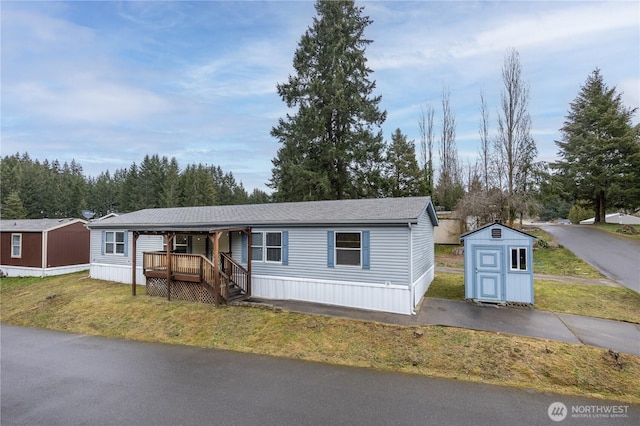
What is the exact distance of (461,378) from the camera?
615 centimetres

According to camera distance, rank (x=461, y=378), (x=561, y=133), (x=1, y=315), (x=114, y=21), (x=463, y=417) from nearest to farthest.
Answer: (x=463, y=417)
(x=461, y=378)
(x=1, y=315)
(x=114, y=21)
(x=561, y=133)

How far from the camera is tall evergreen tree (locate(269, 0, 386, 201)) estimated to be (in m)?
25.2

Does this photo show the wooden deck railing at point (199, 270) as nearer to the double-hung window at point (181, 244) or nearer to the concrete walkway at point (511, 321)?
the double-hung window at point (181, 244)

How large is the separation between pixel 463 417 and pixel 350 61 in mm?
26032

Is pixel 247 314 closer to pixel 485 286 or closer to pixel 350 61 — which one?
pixel 485 286

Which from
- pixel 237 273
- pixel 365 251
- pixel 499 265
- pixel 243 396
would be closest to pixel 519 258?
pixel 499 265

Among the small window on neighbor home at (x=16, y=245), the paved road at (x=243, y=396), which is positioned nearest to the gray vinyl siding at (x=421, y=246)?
the paved road at (x=243, y=396)

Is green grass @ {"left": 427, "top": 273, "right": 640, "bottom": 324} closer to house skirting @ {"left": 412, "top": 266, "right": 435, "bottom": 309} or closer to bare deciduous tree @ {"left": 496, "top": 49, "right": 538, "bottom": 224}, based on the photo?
house skirting @ {"left": 412, "top": 266, "right": 435, "bottom": 309}

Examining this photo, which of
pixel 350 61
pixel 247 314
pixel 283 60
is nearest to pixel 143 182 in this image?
pixel 283 60

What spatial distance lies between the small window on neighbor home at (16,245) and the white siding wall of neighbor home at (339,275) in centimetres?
1611

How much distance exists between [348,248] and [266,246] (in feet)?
11.3

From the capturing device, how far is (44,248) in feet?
59.6

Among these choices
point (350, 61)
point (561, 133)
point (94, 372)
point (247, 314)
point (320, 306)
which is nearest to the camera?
point (94, 372)

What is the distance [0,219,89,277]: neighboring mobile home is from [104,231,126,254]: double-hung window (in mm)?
5069
